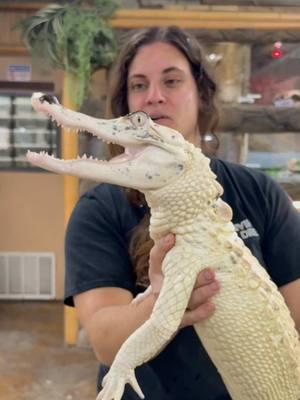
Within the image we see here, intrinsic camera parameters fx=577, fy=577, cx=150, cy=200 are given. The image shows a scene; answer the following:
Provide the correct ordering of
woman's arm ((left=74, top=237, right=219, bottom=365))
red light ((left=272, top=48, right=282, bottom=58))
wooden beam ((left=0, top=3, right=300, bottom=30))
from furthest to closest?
red light ((left=272, top=48, right=282, bottom=58)), wooden beam ((left=0, top=3, right=300, bottom=30)), woman's arm ((left=74, top=237, right=219, bottom=365))

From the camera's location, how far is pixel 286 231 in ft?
3.91

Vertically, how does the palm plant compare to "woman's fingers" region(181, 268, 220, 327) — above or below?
above

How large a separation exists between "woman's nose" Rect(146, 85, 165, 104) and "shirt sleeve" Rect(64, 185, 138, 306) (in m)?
0.21

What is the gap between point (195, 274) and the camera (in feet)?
2.98

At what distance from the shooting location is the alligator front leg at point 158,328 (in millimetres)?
893

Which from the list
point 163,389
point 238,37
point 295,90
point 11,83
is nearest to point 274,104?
point 295,90

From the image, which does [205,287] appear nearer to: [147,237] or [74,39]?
[147,237]

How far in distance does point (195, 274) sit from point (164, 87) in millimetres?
459

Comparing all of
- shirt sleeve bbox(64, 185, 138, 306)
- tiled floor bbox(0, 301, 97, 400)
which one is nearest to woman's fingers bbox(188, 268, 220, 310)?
shirt sleeve bbox(64, 185, 138, 306)

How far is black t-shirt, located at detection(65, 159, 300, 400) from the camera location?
3.68 ft

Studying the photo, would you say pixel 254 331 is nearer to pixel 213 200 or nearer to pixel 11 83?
pixel 213 200

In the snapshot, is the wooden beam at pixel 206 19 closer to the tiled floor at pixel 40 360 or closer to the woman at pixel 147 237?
the tiled floor at pixel 40 360

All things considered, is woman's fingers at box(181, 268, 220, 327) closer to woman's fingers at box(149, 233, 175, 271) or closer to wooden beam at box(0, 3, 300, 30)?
woman's fingers at box(149, 233, 175, 271)

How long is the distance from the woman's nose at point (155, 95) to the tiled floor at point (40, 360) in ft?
7.18
